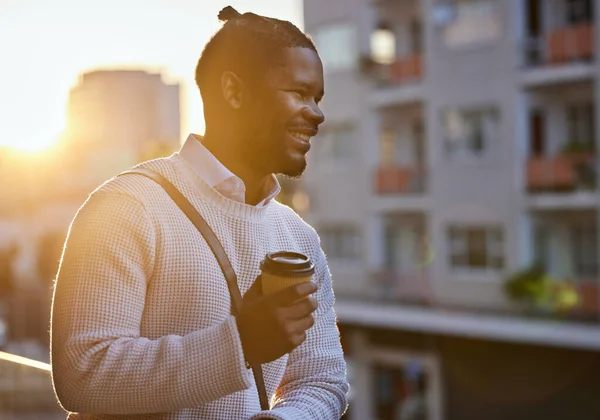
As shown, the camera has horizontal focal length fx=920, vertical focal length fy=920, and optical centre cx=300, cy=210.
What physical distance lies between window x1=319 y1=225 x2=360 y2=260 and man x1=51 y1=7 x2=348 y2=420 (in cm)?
2010

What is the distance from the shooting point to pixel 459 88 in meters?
19.2

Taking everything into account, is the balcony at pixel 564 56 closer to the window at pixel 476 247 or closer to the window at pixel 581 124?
the window at pixel 581 124

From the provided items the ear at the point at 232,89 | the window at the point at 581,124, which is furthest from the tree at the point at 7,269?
the ear at the point at 232,89

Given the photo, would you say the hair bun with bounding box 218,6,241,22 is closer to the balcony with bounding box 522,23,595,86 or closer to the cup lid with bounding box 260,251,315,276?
the cup lid with bounding box 260,251,315,276

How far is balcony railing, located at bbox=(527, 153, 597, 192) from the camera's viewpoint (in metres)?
16.8

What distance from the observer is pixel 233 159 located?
206 cm

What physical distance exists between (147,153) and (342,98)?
15.9 ft

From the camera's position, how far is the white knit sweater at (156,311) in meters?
1.74

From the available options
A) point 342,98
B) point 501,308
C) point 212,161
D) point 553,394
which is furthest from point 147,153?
point 212,161

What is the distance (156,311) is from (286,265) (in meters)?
0.31

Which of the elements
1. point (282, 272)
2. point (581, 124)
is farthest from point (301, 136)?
point (581, 124)

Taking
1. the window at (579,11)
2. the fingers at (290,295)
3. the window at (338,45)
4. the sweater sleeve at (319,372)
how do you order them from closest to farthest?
the fingers at (290,295) → the sweater sleeve at (319,372) → the window at (579,11) → the window at (338,45)

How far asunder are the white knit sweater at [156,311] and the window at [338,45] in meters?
20.1

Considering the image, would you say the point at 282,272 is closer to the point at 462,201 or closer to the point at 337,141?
the point at 462,201
